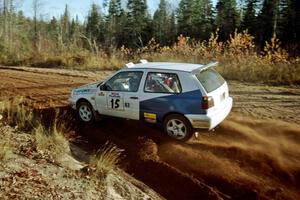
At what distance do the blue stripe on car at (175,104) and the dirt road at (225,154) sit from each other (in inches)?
26.1

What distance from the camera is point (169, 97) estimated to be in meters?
7.49

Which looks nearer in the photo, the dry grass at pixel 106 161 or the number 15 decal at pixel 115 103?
the dry grass at pixel 106 161

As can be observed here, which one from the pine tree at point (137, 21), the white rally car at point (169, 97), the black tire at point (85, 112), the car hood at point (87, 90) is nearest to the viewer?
the white rally car at point (169, 97)

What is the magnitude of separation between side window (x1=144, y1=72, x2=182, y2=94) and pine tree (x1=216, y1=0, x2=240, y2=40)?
48736 mm

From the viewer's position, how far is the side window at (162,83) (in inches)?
295

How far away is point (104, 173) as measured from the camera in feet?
19.6

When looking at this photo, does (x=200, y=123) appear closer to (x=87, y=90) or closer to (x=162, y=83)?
(x=162, y=83)

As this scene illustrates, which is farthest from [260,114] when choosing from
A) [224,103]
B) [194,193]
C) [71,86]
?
[71,86]

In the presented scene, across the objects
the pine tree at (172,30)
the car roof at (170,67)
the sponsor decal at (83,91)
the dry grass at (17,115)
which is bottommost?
the dry grass at (17,115)

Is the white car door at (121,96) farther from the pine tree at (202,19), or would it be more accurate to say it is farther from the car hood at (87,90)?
the pine tree at (202,19)

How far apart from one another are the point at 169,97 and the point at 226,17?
5489 cm

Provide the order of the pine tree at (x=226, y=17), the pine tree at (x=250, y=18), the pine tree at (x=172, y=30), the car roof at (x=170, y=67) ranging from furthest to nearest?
the pine tree at (x=172, y=30) → the pine tree at (x=226, y=17) → the pine tree at (x=250, y=18) → the car roof at (x=170, y=67)

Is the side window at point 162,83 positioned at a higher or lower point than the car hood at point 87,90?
higher

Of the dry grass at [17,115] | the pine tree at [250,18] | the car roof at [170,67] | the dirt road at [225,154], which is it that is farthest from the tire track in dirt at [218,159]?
the pine tree at [250,18]
